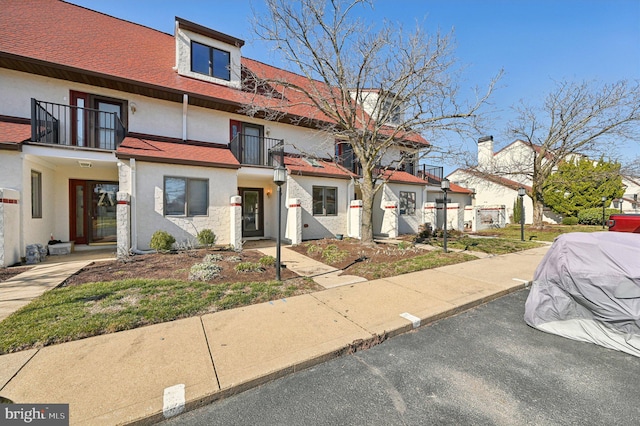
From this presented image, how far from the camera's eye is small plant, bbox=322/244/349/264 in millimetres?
7922

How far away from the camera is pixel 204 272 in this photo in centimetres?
597

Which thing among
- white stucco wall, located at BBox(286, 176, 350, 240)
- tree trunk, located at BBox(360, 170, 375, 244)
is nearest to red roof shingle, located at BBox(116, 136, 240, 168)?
white stucco wall, located at BBox(286, 176, 350, 240)

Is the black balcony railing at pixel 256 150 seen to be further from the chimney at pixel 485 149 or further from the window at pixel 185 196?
the chimney at pixel 485 149

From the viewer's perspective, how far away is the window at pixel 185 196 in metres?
9.38

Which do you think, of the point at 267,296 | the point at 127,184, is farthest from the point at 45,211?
the point at 267,296

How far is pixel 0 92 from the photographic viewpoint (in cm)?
843

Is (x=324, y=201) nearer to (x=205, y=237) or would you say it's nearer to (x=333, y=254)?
(x=333, y=254)

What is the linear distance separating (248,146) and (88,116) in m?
5.82

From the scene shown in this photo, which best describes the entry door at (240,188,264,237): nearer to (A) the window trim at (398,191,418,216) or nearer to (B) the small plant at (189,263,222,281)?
(B) the small plant at (189,263,222,281)

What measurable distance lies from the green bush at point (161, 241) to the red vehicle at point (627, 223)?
1423 cm

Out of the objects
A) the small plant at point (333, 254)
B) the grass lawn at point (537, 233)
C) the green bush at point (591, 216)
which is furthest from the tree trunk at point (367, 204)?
the green bush at point (591, 216)

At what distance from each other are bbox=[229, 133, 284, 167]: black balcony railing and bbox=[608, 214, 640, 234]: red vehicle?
12.2 meters

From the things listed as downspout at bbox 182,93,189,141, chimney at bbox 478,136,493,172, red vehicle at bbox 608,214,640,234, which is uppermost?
chimney at bbox 478,136,493,172

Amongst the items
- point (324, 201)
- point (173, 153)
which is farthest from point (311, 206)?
point (173, 153)
